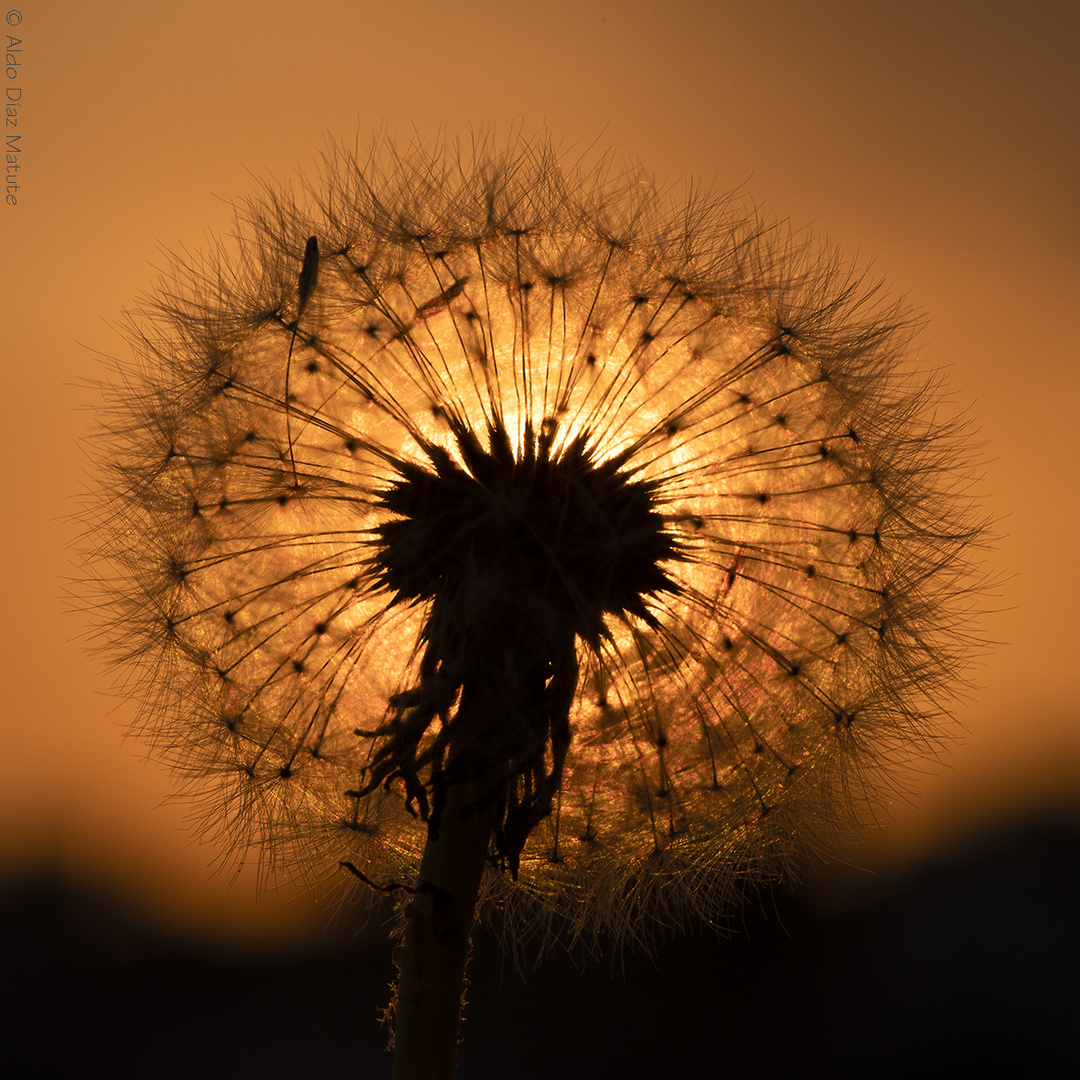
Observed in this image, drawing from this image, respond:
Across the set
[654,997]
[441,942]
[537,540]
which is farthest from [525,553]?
[654,997]

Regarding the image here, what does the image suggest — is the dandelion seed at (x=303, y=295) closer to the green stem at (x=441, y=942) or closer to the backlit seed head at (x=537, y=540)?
the backlit seed head at (x=537, y=540)

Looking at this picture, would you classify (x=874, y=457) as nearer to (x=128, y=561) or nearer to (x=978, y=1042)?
(x=128, y=561)

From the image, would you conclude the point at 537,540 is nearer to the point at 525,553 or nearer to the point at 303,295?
the point at 525,553

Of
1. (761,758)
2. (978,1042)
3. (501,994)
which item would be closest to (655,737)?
(761,758)

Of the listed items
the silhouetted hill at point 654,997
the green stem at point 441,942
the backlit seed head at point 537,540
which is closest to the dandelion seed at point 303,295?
the backlit seed head at point 537,540

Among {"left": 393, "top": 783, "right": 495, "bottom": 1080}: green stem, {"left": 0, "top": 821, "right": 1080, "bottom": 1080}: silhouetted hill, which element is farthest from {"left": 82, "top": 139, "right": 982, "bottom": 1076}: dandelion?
{"left": 0, "top": 821, "right": 1080, "bottom": 1080}: silhouetted hill

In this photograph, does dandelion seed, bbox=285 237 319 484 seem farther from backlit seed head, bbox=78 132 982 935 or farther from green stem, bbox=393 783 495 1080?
green stem, bbox=393 783 495 1080

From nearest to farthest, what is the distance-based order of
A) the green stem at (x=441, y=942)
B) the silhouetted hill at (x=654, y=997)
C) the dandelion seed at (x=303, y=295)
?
the green stem at (x=441, y=942) → the dandelion seed at (x=303, y=295) → the silhouetted hill at (x=654, y=997)
